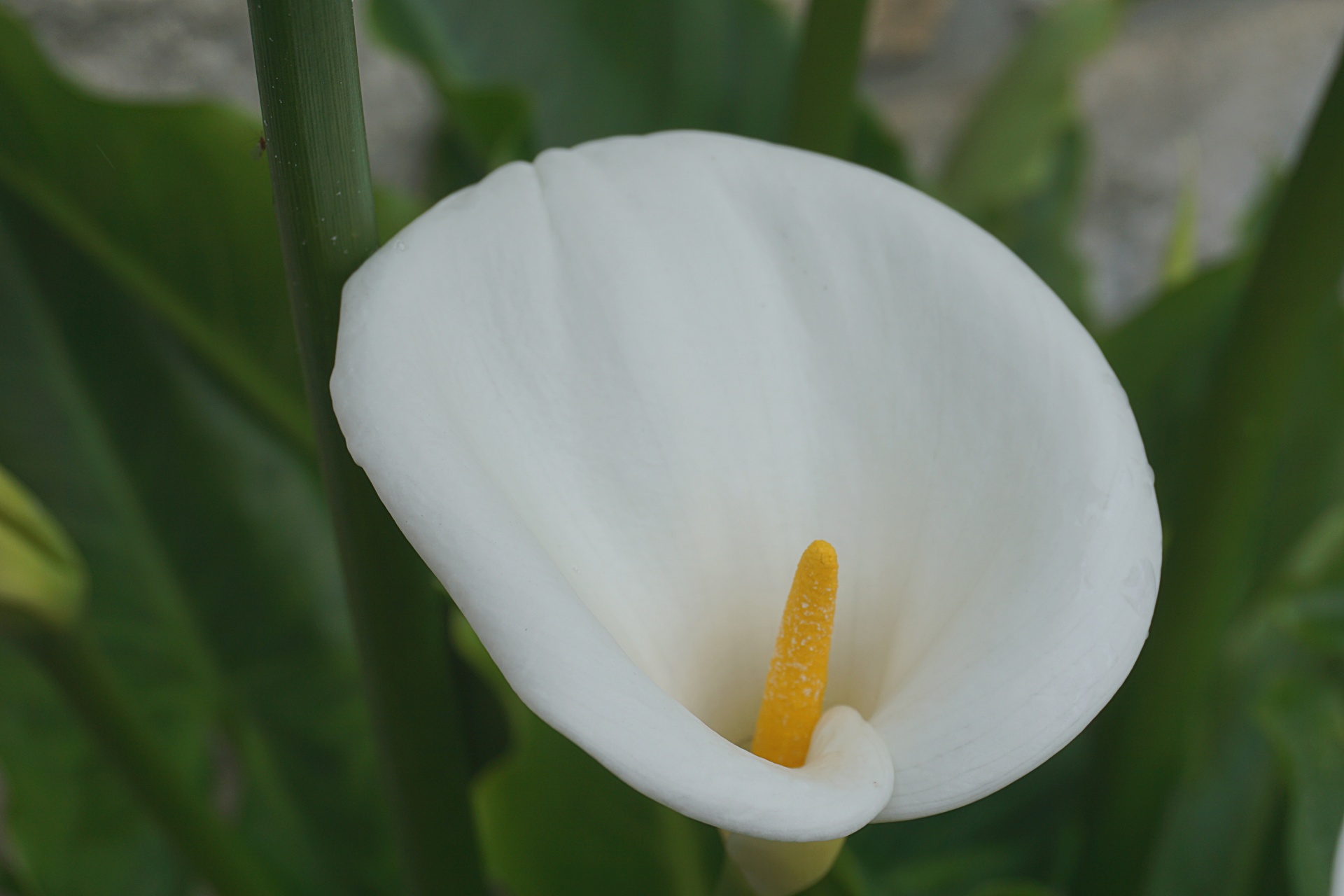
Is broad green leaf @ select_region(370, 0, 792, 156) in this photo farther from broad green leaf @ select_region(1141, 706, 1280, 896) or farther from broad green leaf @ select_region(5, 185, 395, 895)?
broad green leaf @ select_region(1141, 706, 1280, 896)

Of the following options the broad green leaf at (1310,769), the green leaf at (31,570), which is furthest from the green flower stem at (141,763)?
the broad green leaf at (1310,769)

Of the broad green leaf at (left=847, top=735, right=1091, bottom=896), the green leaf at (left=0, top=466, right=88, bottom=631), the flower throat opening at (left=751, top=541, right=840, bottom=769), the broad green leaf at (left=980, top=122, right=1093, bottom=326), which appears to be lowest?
the broad green leaf at (left=847, top=735, right=1091, bottom=896)

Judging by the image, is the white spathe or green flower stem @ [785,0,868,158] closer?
the white spathe

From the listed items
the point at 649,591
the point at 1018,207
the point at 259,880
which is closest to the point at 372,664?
the point at 649,591

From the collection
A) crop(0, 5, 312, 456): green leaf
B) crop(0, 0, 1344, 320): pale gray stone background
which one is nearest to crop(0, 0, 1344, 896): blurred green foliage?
crop(0, 5, 312, 456): green leaf

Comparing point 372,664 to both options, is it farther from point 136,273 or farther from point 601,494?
point 136,273
